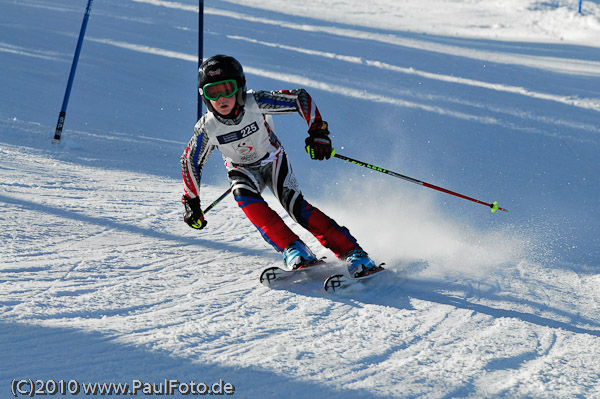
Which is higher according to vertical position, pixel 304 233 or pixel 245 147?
pixel 245 147

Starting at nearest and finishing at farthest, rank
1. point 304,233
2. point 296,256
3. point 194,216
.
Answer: point 296,256 → point 194,216 → point 304,233

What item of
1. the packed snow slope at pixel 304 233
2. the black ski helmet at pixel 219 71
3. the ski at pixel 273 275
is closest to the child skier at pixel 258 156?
the black ski helmet at pixel 219 71

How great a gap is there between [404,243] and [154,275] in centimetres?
215

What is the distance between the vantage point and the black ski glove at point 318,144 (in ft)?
14.5

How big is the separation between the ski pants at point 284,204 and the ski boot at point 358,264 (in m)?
0.10

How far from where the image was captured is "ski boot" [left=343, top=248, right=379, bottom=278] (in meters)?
4.21

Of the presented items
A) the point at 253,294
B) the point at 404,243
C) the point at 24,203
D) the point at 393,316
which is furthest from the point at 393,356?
the point at 24,203

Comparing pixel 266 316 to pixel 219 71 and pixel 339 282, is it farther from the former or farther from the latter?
pixel 219 71

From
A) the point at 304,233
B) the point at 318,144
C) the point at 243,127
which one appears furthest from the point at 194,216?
the point at 304,233

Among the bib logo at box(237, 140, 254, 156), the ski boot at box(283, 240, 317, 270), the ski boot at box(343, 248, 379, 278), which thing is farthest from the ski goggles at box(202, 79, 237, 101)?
the ski boot at box(343, 248, 379, 278)

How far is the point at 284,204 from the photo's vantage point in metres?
4.74

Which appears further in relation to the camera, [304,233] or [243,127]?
[304,233]

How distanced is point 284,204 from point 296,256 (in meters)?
0.56

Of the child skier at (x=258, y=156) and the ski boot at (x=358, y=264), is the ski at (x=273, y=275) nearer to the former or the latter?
the child skier at (x=258, y=156)
